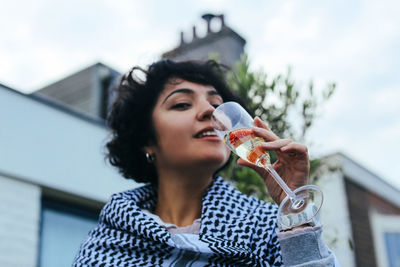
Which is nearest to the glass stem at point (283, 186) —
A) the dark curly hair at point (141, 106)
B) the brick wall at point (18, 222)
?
the dark curly hair at point (141, 106)

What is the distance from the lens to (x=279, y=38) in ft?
19.8

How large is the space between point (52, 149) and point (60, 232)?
3.37 ft

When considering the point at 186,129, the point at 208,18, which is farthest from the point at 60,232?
the point at 208,18

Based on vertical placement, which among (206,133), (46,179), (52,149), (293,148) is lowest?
(293,148)

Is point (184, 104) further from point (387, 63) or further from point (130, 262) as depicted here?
point (387, 63)

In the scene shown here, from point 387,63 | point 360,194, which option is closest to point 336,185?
point 360,194

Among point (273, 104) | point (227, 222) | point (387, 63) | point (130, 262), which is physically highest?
point (387, 63)

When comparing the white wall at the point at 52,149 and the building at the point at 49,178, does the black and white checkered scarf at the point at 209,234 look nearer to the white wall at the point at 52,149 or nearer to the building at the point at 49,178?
the building at the point at 49,178

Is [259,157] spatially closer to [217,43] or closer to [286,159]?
[286,159]

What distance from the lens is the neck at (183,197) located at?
2430mm

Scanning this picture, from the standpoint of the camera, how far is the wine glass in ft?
6.32

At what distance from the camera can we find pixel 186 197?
248 cm

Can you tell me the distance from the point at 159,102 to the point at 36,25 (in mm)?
4374

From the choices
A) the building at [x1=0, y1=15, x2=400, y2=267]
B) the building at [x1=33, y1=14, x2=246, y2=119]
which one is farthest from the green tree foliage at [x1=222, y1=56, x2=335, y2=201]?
the building at [x1=33, y1=14, x2=246, y2=119]
